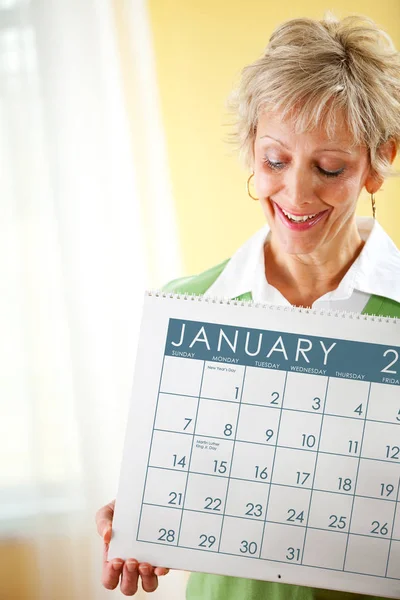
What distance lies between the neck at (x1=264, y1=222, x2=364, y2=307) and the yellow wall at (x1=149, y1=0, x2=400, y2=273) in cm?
73

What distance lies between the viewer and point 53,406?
195cm

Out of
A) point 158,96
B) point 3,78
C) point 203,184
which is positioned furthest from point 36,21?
point 203,184

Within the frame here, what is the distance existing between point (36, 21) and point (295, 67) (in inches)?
40.2

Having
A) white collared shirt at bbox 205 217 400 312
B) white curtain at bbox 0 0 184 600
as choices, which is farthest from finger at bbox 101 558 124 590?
white curtain at bbox 0 0 184 600

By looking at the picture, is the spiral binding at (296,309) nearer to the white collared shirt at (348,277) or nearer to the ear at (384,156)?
the white collared shirt at (348,277)

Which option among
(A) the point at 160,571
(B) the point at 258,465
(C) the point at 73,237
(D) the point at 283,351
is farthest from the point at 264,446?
(C) the point at 73,237

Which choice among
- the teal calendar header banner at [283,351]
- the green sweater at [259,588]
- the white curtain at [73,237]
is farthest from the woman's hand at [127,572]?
→ the white curtain at [73,237]

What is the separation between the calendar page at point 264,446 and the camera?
101 centimetres

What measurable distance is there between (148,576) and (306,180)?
0.66 m

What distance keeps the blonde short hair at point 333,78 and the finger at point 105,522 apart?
0.68 metres

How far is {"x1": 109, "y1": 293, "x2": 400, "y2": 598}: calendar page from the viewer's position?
1.01m

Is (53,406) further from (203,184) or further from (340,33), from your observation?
(340,33)

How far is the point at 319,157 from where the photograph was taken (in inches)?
45.5

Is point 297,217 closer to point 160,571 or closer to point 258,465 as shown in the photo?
point 258,465
